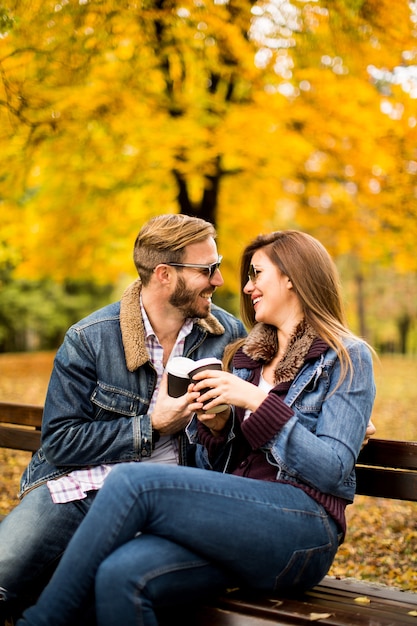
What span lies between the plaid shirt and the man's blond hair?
0.24 m

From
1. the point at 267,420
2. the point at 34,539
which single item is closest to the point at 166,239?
the point at 267,420

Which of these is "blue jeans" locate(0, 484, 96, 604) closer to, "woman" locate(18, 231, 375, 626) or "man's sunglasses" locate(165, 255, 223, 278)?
"woman" locate(18, 231, 375, 626)

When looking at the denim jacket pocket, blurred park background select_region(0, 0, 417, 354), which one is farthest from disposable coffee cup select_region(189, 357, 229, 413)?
blurred park background select_region(0, 0, 417, 354)

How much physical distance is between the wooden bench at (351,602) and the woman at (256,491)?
7 cm

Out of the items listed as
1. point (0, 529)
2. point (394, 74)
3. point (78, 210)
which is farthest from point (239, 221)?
point (0, 529)

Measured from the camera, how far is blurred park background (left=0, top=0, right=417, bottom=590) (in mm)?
5906

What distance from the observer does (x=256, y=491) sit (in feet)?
8.52

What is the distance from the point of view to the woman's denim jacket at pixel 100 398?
10.4 ft

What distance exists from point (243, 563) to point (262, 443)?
45cm

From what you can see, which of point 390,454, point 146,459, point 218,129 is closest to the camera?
point 390,454

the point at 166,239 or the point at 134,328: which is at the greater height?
the point at 166,239

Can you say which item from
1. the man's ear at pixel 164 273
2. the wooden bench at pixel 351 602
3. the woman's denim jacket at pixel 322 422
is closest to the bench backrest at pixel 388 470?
the wooden bench at pixel 351 602

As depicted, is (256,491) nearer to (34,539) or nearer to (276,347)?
(276,347)

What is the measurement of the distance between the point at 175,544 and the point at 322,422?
2.40ft
